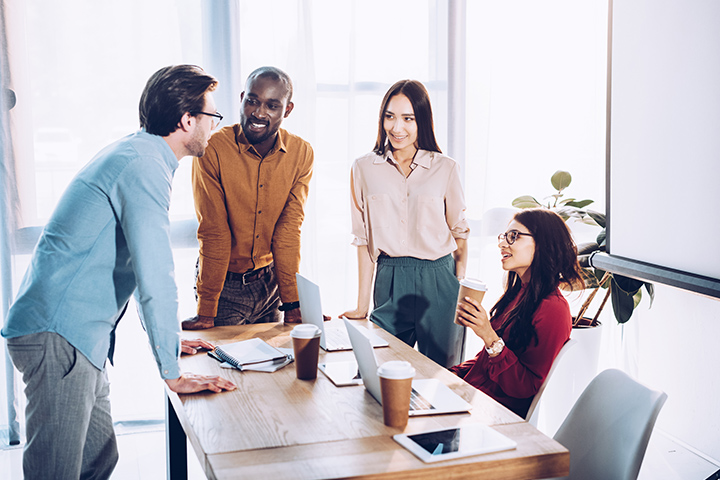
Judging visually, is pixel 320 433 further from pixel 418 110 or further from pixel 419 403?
pixel 418 110


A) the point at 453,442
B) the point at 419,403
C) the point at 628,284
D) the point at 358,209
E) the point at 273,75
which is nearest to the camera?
the point at 453,442

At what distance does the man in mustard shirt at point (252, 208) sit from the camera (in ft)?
7.47

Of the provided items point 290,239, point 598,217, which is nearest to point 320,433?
point 290,239

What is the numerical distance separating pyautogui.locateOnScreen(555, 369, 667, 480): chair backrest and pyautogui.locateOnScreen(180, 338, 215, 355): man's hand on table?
104 cm

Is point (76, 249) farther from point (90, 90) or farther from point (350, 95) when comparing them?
point (350, 95)

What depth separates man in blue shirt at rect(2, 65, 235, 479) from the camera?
155cm

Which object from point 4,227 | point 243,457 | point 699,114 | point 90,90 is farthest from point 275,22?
point 243,457

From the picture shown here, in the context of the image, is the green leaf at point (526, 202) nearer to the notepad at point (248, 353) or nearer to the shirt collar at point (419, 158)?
the shirt collar at point (419, 158)

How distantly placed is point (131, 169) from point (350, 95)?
186cm

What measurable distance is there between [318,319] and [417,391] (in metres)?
0.45

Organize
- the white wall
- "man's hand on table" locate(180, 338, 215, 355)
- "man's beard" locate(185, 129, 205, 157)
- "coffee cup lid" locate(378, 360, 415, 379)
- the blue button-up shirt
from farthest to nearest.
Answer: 1. the white wall
2. "man's hand on table" locate(180, 338, 215, 355)
3. "man's beard" locate(185, 129, 205, 157)
4. the blue button-up shirt
5. "coffee cup lid" locate(378, 360, 415, 379)

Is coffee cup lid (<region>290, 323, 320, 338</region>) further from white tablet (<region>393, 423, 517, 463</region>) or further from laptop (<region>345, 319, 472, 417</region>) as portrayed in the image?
white tablet (<region>393, 423, 517, 463</region>)

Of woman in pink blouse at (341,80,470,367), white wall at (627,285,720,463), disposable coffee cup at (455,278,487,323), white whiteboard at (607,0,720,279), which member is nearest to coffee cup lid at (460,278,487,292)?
disposable coffee cup at (455,278,487,323)

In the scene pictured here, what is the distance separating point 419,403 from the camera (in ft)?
4.92
